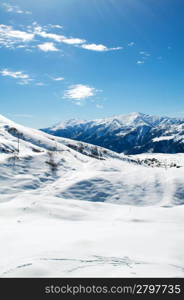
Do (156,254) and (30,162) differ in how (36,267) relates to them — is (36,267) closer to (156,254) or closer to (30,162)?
(156,254)

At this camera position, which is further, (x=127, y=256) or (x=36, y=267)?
(x=127, y=256)

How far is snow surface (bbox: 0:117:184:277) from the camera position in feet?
15.6

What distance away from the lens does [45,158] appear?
21.8 metres

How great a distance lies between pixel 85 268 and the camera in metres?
4.63

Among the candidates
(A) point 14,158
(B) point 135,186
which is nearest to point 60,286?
(B) point 135,186

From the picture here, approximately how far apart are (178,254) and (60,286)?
2807 millimetres

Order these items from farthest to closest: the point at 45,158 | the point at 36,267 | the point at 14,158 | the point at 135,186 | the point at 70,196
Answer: the point at 45,158, the point at 14,158, the point at 135,186, the point at 70,196, the point at 36,267

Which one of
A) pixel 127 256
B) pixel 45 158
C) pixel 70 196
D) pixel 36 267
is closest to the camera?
pixel 36 267

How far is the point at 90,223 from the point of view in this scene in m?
8.62

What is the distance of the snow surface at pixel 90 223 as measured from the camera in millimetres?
4762

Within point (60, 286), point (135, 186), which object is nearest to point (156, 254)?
point (60, 286)

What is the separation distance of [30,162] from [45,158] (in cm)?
178

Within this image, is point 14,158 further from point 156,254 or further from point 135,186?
point 156,254

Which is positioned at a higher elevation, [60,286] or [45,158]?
[45,158]
